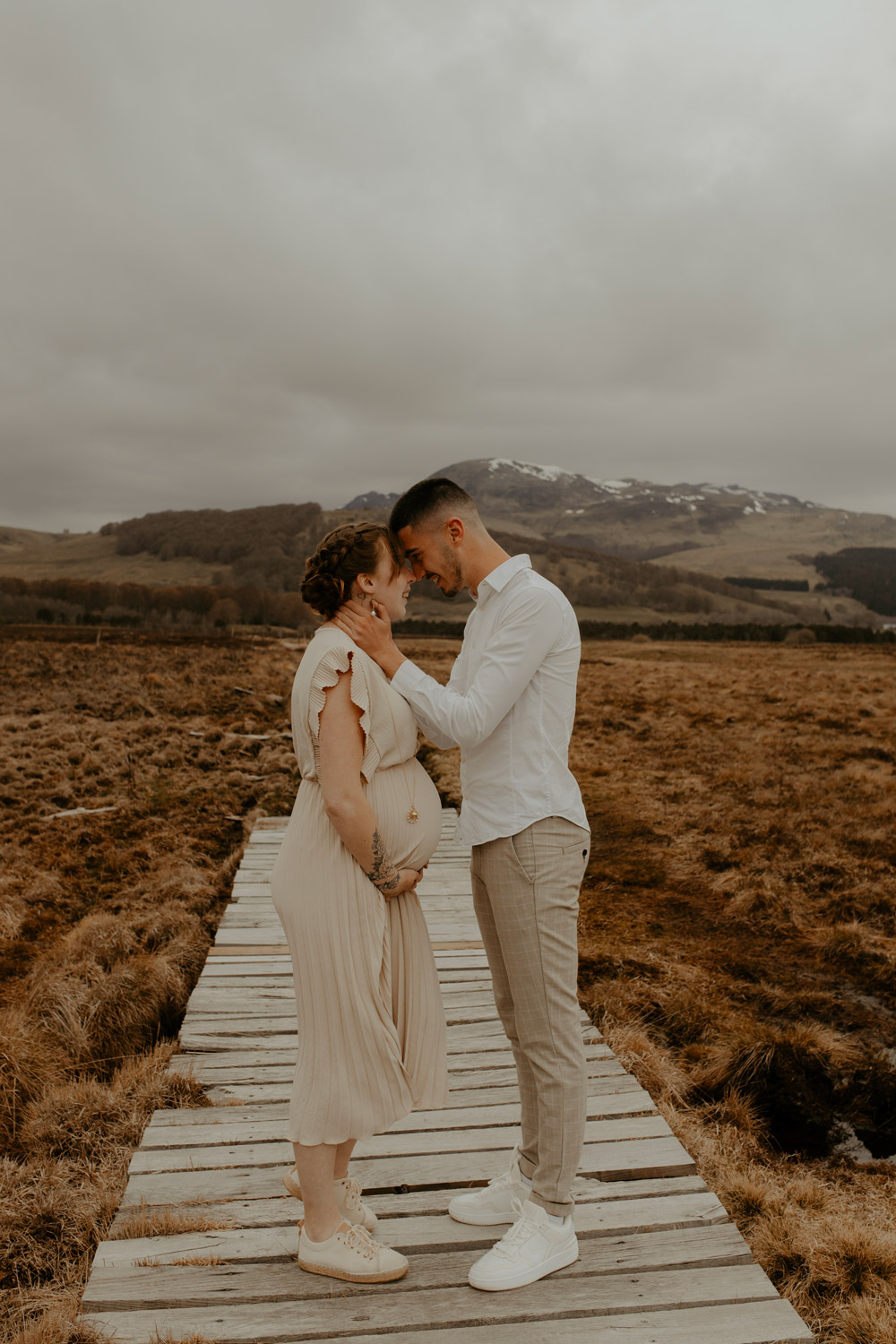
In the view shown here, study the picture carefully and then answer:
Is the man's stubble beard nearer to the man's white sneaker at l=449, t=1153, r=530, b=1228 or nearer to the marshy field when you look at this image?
the man's white sneaker at l=449, t=1153, r=530, b=1228

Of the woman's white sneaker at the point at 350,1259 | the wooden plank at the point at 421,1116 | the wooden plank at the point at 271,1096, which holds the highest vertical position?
the woman's white sneaker at the point at 350,1259

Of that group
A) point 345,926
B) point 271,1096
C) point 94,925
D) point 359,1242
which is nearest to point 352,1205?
point 359,1242

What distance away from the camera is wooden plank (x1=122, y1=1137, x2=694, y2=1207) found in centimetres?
315

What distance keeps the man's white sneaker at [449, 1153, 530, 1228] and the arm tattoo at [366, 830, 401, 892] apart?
4.11 feet

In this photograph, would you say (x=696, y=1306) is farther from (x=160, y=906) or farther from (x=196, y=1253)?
(x=160, y=906)

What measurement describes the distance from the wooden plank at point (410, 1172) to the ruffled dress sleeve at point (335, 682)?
6.62 ft

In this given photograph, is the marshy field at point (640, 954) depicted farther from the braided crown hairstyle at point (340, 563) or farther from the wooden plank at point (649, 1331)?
the braided crown hairstyle at point (340, 563)

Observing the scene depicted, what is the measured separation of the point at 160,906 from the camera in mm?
7352

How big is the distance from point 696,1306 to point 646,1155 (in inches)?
32.2

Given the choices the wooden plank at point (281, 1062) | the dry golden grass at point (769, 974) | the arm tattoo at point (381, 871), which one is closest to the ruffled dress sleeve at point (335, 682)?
the arm tattoo at point (381, 871)

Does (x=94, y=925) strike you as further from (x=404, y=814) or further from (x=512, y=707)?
(x=512, y=707)

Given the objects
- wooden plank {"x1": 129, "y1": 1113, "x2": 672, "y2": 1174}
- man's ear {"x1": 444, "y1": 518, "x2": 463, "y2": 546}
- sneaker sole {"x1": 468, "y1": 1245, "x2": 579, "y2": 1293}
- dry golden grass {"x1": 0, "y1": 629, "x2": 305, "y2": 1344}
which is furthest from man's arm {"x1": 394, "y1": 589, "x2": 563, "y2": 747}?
dry golden grass {"x1": 0, "y1": 629, "x2": 305, "y2": 1344}

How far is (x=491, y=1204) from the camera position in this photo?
296cm

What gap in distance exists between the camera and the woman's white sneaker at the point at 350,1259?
2650 mm
